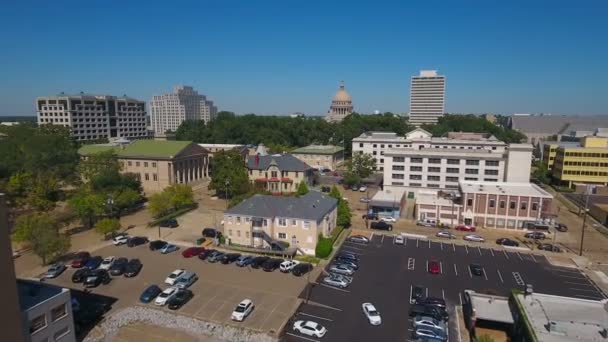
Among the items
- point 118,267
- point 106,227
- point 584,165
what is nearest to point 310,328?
point 118,267

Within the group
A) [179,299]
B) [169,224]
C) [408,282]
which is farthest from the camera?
[169,224]

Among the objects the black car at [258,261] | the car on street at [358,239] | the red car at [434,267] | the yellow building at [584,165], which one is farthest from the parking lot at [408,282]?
the yellow building at [584,165]

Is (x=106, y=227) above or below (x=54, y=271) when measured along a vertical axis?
above

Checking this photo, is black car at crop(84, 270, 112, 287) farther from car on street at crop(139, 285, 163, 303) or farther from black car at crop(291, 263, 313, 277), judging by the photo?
black car at crop(291, 263, 313, 277)

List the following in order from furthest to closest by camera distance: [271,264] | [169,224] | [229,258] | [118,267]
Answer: [169,224] < [229,258] < [271,264] < [118,267]

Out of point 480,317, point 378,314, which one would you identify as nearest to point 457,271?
point 480,317

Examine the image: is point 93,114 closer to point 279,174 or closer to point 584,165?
point 279,174

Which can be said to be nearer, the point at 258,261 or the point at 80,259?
the point at 258,261
